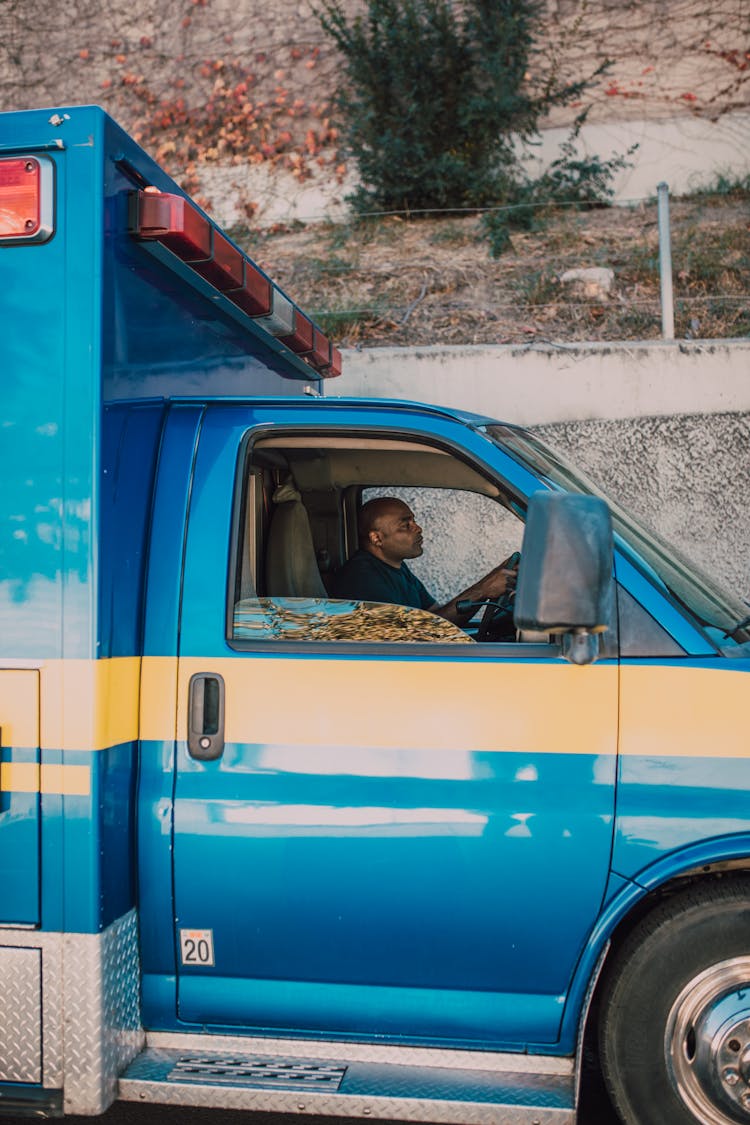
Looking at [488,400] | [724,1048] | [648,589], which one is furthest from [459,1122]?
[488,400]

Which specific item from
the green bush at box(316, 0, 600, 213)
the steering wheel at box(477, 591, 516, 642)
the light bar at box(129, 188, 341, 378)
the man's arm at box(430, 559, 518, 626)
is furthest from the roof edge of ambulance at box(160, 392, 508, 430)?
the green bush at box(316, 0, 600, 213)

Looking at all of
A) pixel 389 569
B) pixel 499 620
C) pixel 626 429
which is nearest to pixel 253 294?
pixel 389 569

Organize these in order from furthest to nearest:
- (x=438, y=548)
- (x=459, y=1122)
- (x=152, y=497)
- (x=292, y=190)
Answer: (x=292, y=190)
(x=438, y=548)
(x=152, y=497)
(x=459, y=1122)

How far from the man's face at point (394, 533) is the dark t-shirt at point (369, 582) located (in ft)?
0.19

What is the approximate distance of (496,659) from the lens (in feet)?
8.82

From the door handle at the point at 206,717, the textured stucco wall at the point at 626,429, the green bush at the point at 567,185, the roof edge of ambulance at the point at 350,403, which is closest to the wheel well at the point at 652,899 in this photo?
the door handle at the point at 206,717

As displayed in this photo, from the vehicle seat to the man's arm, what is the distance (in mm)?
537

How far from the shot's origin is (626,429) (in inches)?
295

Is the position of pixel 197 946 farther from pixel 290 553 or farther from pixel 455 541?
pixel 455 541

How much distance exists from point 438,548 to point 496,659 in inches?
190

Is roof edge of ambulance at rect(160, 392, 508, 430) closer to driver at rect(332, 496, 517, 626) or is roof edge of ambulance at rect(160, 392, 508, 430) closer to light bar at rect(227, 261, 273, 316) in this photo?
light bar at rect(227, 261, 273, 316)

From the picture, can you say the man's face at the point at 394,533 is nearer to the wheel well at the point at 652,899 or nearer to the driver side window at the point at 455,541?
the wheel well at the point at 652,899

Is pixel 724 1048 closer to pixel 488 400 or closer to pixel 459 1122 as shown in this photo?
pixel 459 1122

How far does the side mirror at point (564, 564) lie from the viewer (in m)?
2.34
